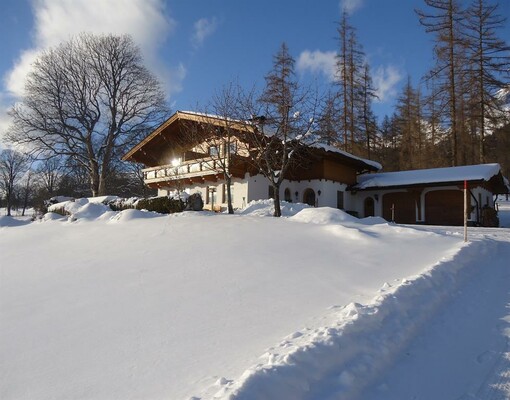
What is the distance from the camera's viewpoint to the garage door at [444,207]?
66.2 ft

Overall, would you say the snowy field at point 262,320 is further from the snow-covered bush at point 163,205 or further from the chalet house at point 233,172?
the chalet house at point 233,172

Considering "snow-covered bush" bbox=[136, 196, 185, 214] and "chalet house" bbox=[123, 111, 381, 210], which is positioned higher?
"chalet house" bbox=[123, 111, 381, 210]

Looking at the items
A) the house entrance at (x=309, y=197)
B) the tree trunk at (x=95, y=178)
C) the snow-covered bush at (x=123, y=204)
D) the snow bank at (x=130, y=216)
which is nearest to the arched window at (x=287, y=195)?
the house entrance at (x=309, y=197)

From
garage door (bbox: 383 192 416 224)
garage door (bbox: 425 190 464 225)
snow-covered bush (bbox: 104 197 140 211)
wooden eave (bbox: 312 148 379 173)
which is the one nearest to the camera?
snow-covered bush (bbox: 104 197 140 211)

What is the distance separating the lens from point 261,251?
7367 millimetres

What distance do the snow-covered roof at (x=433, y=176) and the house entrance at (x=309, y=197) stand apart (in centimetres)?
333

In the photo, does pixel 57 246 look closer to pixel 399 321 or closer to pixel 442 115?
pixel 399 321

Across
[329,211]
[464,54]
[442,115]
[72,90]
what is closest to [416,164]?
[442,115]

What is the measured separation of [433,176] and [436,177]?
34 centimetres

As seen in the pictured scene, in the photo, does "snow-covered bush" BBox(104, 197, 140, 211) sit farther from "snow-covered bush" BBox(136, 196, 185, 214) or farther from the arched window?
the arched window

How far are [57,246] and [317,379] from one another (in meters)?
8.92

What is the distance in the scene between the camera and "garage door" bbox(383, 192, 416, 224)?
71.8 feet

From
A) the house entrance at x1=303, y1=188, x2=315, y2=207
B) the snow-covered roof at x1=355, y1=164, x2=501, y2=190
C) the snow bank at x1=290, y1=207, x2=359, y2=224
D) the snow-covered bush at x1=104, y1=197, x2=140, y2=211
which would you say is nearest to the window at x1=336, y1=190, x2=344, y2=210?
the snow-covered roof at x1=355, y1=164, x2=501, y2=190

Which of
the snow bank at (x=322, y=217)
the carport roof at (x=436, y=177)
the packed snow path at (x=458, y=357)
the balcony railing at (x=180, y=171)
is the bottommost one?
the packed snow path at (x=458, y=357)
